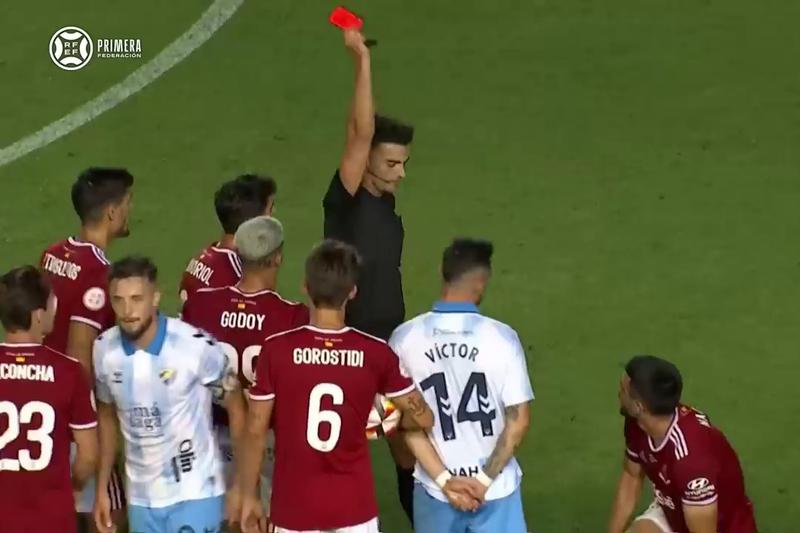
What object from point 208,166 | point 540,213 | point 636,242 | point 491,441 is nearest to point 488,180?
point 540,213

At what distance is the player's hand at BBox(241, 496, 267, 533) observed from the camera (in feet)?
18.6

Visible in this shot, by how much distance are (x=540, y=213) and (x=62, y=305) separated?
5.52 meters

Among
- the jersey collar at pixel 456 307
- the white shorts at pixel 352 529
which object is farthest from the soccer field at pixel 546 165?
the jersey collar at pixel 456 307

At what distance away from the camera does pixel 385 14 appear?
1448 cm

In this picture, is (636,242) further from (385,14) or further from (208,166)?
(385,14)

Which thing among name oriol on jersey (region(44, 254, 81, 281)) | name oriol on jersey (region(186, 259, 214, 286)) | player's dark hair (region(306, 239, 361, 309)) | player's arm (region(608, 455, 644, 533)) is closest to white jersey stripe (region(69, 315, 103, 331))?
name oriol on jersey (region(44, 254, 81, 281))

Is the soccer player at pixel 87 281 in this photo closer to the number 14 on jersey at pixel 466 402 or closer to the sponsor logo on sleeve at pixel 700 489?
the number 14 on jersey at pixel 466 402

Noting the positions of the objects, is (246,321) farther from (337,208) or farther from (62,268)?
(62,268)

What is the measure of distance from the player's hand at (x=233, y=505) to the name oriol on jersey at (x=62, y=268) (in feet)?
4.12

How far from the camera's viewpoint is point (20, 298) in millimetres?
5500

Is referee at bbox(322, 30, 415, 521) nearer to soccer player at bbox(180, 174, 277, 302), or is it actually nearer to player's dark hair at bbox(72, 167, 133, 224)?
soccer player at bbox(180, 174, 277, 302)

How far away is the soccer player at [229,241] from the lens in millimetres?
6836

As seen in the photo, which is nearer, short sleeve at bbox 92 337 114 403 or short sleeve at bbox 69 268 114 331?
short sleeve at bbox 92 337 114 403

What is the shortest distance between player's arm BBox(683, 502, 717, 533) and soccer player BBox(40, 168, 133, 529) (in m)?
2.62
